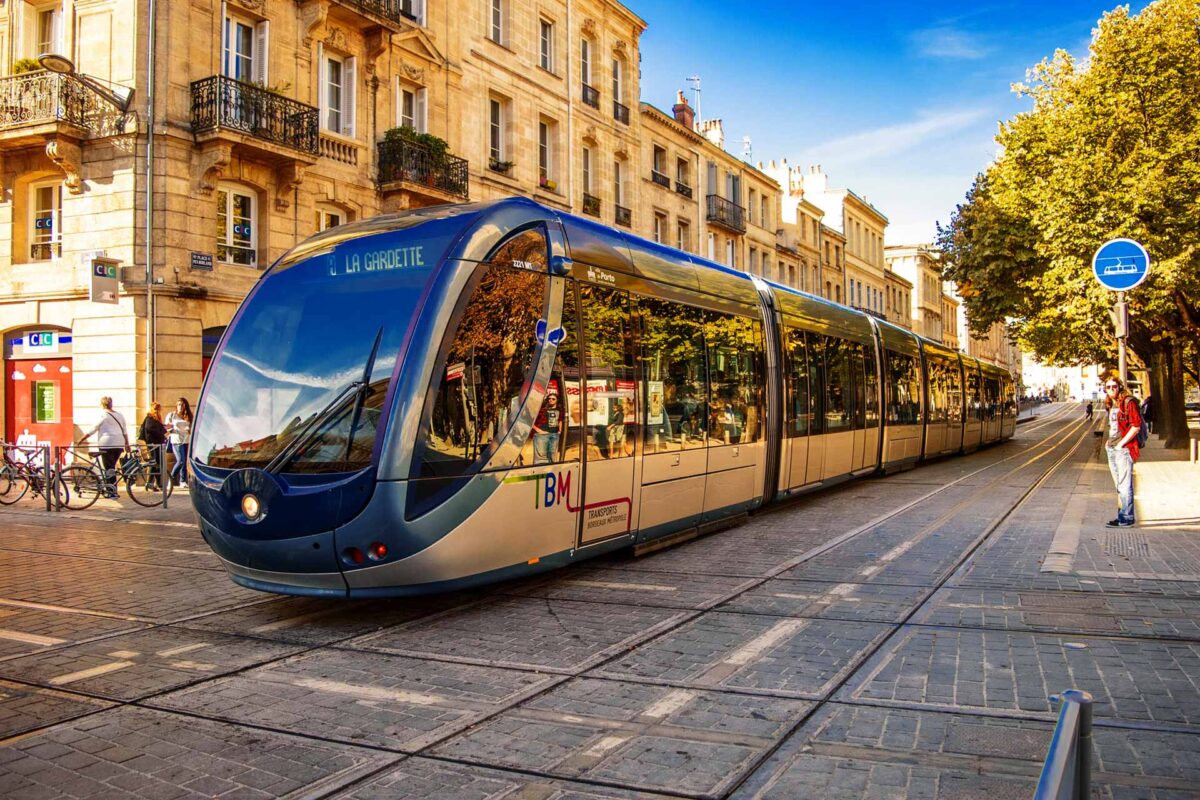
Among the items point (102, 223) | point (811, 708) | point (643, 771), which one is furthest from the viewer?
point (102, 223)

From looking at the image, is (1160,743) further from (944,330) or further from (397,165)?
(944,330)

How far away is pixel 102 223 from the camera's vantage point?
17.5 metres

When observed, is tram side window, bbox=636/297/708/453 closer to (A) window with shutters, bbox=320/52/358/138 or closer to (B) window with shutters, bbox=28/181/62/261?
(A) window with shutters, bbox=320/52/358/138

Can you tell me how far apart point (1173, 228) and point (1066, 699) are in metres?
22.2

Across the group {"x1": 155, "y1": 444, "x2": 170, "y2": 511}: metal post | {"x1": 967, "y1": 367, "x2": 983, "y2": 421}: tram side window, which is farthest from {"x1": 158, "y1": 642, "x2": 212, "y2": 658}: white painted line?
{"x1": 967, "y1": 367, "x2": 983, "y2": 421}: tram side window

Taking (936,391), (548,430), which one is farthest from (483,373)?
(936,391)

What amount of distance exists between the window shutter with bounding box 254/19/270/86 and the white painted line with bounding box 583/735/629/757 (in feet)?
59.2

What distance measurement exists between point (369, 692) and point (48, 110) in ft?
54.8

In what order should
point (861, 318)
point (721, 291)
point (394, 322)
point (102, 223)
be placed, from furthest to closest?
point (102, 223) < point (861, 318) < point (721, 291) < point (394, 322)

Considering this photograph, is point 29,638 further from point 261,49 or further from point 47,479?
point 261,49

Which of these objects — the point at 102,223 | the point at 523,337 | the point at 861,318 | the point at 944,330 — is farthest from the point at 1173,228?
the point at 944,330

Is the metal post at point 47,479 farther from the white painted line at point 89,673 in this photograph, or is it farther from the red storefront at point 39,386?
the white painted line at point 89,673

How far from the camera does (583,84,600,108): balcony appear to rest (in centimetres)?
2998

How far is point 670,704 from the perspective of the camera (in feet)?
15.4
